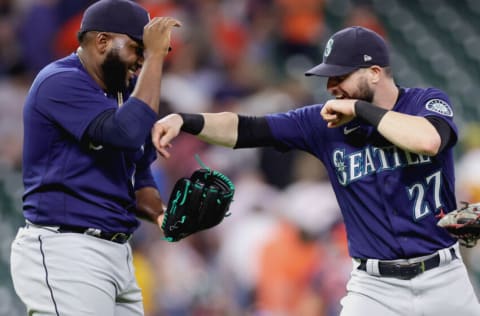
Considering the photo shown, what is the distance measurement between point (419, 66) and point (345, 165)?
18.7 feet

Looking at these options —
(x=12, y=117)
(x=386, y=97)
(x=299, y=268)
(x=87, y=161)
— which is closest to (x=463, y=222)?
(x=386, y=97)

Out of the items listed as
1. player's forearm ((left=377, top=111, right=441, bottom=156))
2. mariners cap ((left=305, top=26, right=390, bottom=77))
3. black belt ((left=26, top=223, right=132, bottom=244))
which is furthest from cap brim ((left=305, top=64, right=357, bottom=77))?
black belt ((left=26, top=223, right=132, bottom=244))

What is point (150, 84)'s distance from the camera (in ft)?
10.0

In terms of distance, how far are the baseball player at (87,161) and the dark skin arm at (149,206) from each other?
0.89ft

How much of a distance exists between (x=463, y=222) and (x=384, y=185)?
13.1 inches

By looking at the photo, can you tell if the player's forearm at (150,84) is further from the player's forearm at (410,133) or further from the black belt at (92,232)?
the player's forearm at (410,133)

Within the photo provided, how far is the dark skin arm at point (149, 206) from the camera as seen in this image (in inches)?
140

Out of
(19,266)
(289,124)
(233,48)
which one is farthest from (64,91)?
(233,48)

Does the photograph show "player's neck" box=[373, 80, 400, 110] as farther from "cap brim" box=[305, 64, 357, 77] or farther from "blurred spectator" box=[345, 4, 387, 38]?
"blurred spectator" box=[345, 4, 387, 38]

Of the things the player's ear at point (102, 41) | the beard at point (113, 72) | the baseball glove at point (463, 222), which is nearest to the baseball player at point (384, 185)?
the baseball glove at point (463, 222)

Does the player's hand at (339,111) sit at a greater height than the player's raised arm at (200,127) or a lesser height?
greater

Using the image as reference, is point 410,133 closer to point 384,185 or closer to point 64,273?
point 384,185

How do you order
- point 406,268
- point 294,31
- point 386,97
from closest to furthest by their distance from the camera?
point 406,268 < point 386,97 < point 294,31

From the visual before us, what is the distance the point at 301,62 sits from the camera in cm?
795
